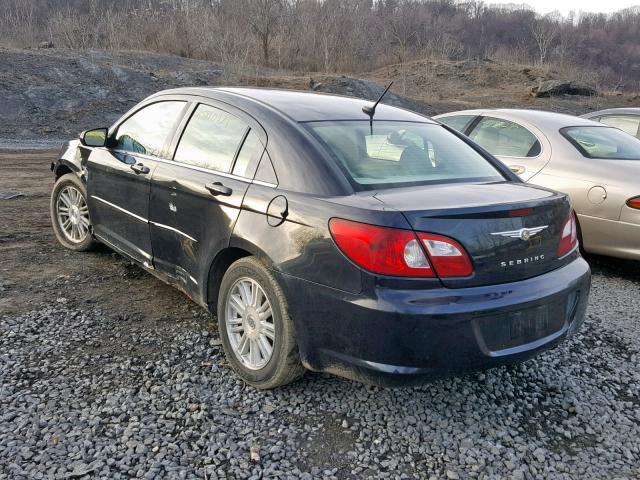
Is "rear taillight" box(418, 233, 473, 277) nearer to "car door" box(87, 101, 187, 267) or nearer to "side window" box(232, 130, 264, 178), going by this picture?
"side window" box(232, 130, 264, 178)

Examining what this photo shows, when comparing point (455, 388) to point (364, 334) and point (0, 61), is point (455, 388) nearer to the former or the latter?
point (364, 334)

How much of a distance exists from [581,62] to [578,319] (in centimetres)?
8054

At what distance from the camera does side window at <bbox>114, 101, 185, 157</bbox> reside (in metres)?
4.04

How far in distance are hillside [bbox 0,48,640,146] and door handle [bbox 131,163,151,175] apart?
38.6ft

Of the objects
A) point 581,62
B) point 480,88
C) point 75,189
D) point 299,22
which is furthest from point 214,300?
point 581,62

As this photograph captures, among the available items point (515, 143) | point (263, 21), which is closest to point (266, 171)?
point (515, 143)

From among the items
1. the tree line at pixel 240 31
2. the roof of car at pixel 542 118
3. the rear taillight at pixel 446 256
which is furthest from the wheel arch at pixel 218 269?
the tree line at pixel 240 31

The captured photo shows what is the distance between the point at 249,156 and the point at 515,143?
12.5 ft

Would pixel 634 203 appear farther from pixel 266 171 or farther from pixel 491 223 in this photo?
pixel 266 171

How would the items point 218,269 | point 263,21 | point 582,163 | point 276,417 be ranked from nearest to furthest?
point 276,417, point 218,269, point 582,163, point 263,21

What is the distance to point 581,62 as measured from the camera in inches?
2894

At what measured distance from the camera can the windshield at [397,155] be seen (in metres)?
3.08

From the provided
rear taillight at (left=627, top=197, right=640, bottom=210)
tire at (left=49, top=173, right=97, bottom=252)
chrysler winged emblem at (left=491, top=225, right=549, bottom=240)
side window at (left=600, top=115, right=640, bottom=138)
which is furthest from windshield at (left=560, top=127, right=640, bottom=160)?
tire at (left=49, top=173, right=97, bottom=252)

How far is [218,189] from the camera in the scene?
328 cm
